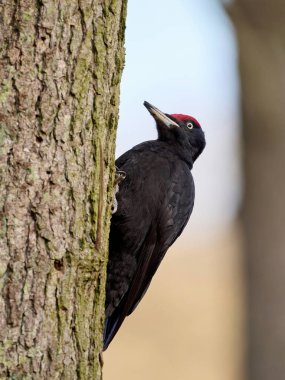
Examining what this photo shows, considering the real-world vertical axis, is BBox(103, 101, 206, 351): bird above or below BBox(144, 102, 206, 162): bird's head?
below

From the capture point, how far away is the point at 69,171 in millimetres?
2439

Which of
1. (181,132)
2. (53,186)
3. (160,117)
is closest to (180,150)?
(181,132)

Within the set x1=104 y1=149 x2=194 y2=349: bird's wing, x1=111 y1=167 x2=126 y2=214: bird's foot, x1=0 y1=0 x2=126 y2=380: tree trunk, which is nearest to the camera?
x1=0 y1=0 x2=126 y2=380: tree trunk

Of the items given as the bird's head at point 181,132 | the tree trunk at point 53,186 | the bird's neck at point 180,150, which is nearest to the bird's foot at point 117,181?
the bird's neck at point 180,150

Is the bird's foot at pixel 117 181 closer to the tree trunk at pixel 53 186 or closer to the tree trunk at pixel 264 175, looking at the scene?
the tree trunk at pixel 264 175

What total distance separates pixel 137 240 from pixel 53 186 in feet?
5.63

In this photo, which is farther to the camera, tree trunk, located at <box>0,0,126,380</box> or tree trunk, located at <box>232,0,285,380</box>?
tree trunk, located at <box>232,0,285,380</box>

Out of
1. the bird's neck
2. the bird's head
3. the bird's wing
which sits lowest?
the bird's wing

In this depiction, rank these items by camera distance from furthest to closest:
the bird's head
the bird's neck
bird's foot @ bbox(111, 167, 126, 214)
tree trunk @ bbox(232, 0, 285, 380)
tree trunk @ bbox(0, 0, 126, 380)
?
the bird's head, the bird's neck, bird's foot @ bbox(111, 167, 126, 214), tree trunk @ bbox(232, 0, 285, 380), tree trunk @ bbox(0, 0, 126, 380)

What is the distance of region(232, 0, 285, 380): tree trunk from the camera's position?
148 inches

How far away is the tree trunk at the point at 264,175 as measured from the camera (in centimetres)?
376

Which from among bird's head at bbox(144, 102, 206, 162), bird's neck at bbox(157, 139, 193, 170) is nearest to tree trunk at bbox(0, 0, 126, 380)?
bird's neck at bbox(157, 139, 193, 170)

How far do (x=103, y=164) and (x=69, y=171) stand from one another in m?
0.19

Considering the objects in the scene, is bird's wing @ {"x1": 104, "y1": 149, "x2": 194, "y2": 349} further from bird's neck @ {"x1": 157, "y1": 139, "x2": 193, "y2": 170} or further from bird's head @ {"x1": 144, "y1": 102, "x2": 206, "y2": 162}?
bird's head @ {"x1": 144, "y1": 102, "x2": 206, "y2": 162}
